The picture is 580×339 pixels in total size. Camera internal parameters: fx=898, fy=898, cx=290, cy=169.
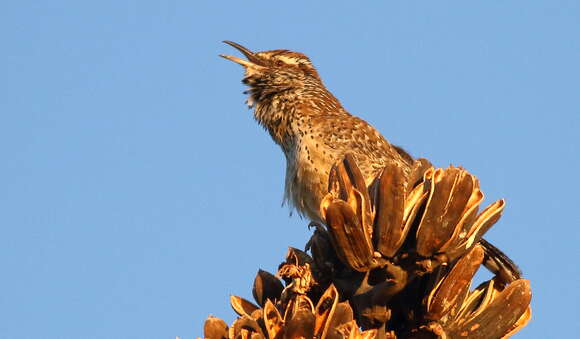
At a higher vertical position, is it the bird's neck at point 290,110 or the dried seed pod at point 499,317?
the bird's neck at point 290,110

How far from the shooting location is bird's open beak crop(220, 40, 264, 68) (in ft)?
21.5

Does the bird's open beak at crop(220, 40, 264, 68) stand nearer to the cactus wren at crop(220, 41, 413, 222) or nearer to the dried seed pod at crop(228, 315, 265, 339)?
the cactus wren at crop(220, 41, 413, 222)

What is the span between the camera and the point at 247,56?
675 centimetres

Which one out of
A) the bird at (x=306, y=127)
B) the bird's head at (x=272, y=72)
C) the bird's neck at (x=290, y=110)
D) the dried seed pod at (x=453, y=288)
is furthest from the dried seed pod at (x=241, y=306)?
the bird's head at (x=272, y=72)

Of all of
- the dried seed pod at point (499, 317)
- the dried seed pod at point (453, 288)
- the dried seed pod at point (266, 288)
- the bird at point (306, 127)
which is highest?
the bird at point (306, 127)

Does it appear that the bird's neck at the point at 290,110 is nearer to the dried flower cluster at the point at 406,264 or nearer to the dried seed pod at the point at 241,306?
the dried flower cluster at the point at 406,264

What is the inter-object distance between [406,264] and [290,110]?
10.5 feet

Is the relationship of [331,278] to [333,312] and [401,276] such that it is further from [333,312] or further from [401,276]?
[333,312]

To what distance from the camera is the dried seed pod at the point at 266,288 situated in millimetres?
3102

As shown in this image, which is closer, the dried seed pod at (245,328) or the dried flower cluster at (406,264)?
the dried seed pod at (245,328)

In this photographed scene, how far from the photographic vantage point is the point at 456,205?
9.74ft

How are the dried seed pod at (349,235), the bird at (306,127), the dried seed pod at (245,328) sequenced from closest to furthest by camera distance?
1. the dried seed pod at (245,328)
2. the dried seed pod at (349,235)
3. the bird at (306,127)

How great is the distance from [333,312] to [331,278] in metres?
0.55

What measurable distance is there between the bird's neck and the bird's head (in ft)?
0.21
